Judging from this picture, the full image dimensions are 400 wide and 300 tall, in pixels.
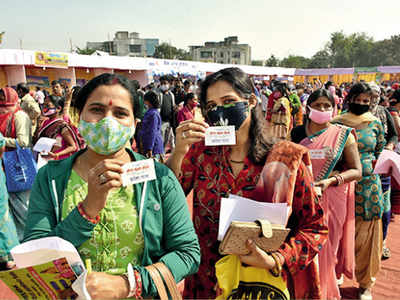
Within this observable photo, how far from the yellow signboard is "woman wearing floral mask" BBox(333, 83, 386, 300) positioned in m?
14.9

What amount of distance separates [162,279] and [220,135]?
2.32 ft

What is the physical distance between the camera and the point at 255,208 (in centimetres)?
132

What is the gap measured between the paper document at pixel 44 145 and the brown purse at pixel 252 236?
2.71 meters

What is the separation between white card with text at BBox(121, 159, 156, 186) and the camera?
111 centimetres

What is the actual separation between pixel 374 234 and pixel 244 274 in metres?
2.23

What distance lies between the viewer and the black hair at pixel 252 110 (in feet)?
5.40

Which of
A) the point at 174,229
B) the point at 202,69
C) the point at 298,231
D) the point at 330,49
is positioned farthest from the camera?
the point at 330,49

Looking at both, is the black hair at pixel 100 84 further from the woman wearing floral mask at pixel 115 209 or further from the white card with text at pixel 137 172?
the white card with text at pixel 137 172

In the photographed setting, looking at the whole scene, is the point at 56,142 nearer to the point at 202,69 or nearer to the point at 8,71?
the point at 8,71

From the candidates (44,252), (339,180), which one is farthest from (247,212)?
(339,180)

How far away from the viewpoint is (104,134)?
1276 millimetres

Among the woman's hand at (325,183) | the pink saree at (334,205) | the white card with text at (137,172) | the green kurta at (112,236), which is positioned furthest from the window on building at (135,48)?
the white card with text at (137,172)

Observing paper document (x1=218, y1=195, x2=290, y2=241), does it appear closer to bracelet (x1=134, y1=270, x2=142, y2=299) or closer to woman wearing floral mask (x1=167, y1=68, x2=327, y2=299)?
woman wearing floral mask (x1=167, y1=68, x2=327, y2=299)

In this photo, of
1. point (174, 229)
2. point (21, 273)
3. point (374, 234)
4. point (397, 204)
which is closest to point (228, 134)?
point (174, 229)
